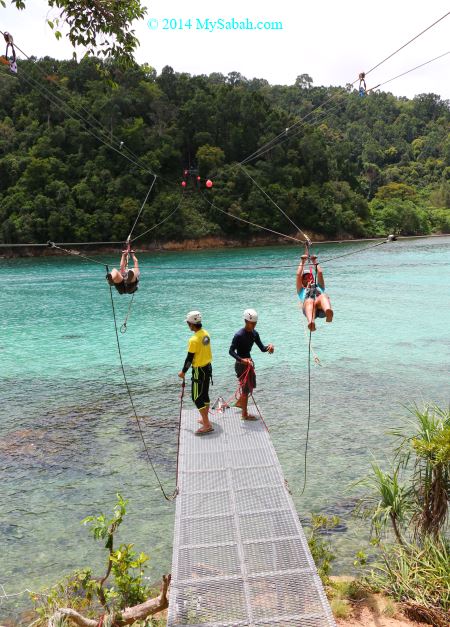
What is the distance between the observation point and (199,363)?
805cm

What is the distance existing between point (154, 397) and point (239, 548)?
8411 mm

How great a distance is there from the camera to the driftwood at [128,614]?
486 cm

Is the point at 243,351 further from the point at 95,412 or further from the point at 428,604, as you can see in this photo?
the point at 95,412

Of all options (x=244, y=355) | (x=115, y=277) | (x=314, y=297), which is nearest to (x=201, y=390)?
(x=244, y=355)

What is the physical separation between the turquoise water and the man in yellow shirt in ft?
5.49

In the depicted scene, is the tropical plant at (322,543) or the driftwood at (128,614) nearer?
the driftwood at (128,614)

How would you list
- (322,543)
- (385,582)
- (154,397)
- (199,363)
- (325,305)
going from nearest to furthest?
1. (385,582)
2. (322,543)
3. (199,363)
4. (325,305)
5. (154,397)

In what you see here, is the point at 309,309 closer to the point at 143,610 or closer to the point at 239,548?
the point at 239,548

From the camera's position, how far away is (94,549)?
7566 mm

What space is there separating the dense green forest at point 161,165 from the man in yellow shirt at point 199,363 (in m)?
54.8

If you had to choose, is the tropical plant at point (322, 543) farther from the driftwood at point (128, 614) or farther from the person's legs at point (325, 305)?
the person's legs at point (325, 305)

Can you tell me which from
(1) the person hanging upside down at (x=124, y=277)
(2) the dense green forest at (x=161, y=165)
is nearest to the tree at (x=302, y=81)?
(2) the dense green forest at (x=161, y=165)

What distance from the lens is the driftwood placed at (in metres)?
4.86

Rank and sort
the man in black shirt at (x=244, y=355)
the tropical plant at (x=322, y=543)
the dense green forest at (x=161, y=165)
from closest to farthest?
the tropical plant at (x=322, y=543) → the man in black shirt at (x=244, y=355) → the dense green forest at (x=161, y=165)
